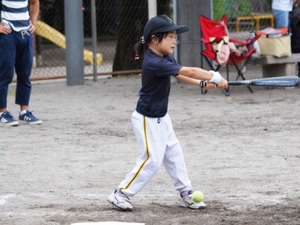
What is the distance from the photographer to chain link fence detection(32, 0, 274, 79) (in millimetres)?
15992

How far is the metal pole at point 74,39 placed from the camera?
44.8 feet

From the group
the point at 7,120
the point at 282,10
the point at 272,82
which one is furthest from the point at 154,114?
the point at 282,10

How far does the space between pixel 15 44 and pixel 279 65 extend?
507cm

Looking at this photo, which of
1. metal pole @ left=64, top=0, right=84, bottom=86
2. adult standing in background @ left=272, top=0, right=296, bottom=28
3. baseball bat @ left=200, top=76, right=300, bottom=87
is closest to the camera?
baseball bat @ left=200, top=76, right=300, bottom=87

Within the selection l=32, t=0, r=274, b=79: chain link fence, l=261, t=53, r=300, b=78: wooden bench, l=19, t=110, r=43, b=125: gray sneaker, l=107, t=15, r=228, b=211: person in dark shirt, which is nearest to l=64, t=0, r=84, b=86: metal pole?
l=32, t=0, r=274, b=79: chain link fence

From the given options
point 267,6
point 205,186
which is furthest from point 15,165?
point 267,6

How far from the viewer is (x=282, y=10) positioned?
13.9 meters

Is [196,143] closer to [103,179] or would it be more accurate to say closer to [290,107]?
[103,179]

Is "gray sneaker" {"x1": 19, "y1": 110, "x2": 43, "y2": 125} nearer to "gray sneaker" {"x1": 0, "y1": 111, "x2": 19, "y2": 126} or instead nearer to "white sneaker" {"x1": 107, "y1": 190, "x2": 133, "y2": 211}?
"gray sneaker" {"x1": 0, "y1": 111, "x2": 19, "y2": 126}

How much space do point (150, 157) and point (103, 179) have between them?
1.17m

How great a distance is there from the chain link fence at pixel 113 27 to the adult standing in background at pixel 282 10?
287 cm

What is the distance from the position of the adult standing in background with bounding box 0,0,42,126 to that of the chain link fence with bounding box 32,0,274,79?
508 centimetres

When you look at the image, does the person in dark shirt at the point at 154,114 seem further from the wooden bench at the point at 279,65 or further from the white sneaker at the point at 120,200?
the wooden bench at the point at 279,65

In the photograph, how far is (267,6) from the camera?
76.8 ft
